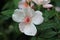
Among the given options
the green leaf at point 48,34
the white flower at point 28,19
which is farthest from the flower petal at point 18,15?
the green leaf at point 48,34

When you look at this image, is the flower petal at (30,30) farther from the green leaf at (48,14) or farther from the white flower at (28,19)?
the green leaf at (48,14)

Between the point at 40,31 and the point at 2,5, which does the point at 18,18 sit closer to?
the point at 40,31

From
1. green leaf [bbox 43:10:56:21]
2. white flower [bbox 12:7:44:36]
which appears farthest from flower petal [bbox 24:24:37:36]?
green leaf [bbox 43:10:56:21]

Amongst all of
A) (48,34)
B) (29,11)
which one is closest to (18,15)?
(29,11)


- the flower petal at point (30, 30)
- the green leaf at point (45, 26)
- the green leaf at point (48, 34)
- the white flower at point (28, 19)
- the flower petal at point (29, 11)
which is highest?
the flower petal at point (29, 11)

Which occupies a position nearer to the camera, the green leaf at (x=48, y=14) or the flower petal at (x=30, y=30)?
the flower petal at (x=30, y=30)

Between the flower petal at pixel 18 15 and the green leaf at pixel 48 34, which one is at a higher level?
the flower petal at pixel 18 15

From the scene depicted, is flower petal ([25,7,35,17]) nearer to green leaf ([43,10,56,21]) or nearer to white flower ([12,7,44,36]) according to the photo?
white flower ([12,7,44,36])

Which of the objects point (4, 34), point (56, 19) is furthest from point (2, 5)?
point (56, 19)
